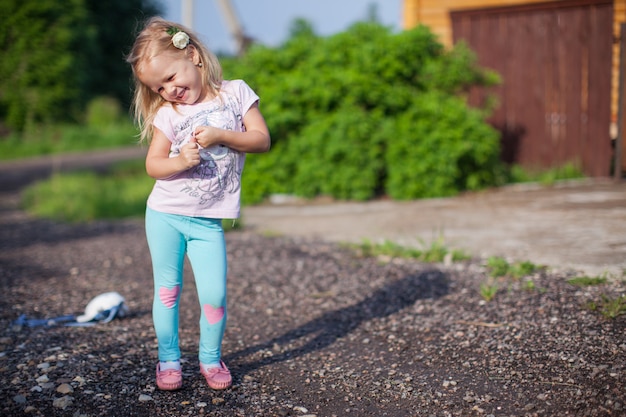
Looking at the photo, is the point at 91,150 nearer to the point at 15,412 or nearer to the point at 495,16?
the point at 495,16

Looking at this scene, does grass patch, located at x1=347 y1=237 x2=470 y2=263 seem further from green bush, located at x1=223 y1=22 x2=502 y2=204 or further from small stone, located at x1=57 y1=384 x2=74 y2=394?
small stone, located at x1=57 y1=384 x2=74 y2=394

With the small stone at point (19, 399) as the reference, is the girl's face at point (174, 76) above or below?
above

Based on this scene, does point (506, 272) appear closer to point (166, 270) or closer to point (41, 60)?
point (166, 270)

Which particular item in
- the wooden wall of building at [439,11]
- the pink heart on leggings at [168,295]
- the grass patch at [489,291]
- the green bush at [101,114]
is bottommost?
the grass patch at [489,291]

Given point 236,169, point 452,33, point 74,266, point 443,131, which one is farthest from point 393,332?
point 452,33

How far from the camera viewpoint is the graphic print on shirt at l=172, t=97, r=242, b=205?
2758 millimetres

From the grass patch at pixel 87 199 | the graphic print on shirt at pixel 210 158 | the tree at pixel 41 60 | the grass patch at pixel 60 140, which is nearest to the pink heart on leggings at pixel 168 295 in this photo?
the graphic print on shirt at pixel 210 158

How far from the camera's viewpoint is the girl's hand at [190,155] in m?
2.59

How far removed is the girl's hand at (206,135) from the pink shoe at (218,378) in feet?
3.32

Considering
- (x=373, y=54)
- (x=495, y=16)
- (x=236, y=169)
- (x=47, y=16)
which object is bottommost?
(x=236, y=169)

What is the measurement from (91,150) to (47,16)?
14.5 ft

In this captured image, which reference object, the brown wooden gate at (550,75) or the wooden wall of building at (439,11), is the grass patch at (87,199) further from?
the wooden wall of building at (439,11)

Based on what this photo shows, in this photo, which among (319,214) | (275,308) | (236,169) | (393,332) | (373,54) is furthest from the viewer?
(373,54)

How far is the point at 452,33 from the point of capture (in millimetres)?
9172
